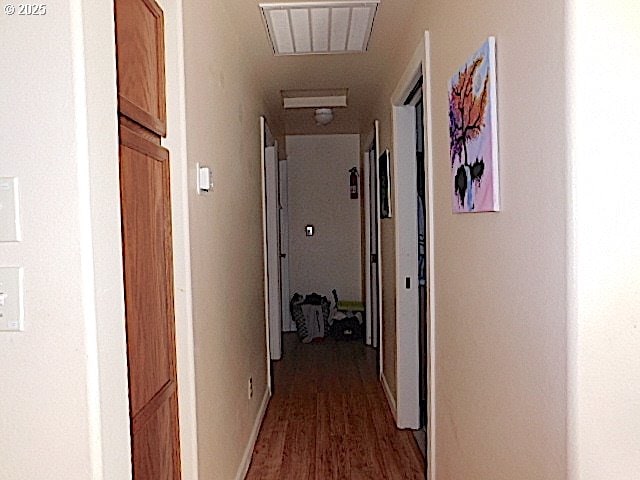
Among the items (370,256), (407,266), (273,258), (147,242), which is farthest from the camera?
(370,256)

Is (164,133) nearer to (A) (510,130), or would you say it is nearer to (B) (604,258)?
(A) (510,130)

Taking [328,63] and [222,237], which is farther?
[328,63]

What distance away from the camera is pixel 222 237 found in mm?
2564

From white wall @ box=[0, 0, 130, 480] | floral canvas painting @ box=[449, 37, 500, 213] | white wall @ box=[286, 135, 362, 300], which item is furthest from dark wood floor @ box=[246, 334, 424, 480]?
white wall @ box=[0, 0, 130, 480]

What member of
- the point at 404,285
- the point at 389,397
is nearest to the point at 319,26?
the point at 404,285

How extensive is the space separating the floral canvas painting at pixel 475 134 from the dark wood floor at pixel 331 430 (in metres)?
1.70

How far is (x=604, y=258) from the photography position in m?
1.08

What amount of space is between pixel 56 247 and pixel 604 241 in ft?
3.22

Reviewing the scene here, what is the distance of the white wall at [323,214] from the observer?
6.67 metres

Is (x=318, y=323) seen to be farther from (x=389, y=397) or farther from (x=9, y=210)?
(x=9, y=210)

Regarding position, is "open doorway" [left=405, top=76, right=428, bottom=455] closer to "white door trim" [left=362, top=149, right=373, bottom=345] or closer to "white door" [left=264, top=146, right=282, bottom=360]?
"white door" [left=264, top=146, right=282, bottom=360]

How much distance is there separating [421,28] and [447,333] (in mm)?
1300

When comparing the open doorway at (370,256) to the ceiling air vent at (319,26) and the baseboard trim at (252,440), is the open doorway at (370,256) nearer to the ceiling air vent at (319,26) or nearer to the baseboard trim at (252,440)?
the baseboard trim at (252,440)

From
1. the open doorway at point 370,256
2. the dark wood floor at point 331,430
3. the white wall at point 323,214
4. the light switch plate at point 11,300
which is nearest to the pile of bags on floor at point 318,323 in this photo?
the open doorway at point 370,256
